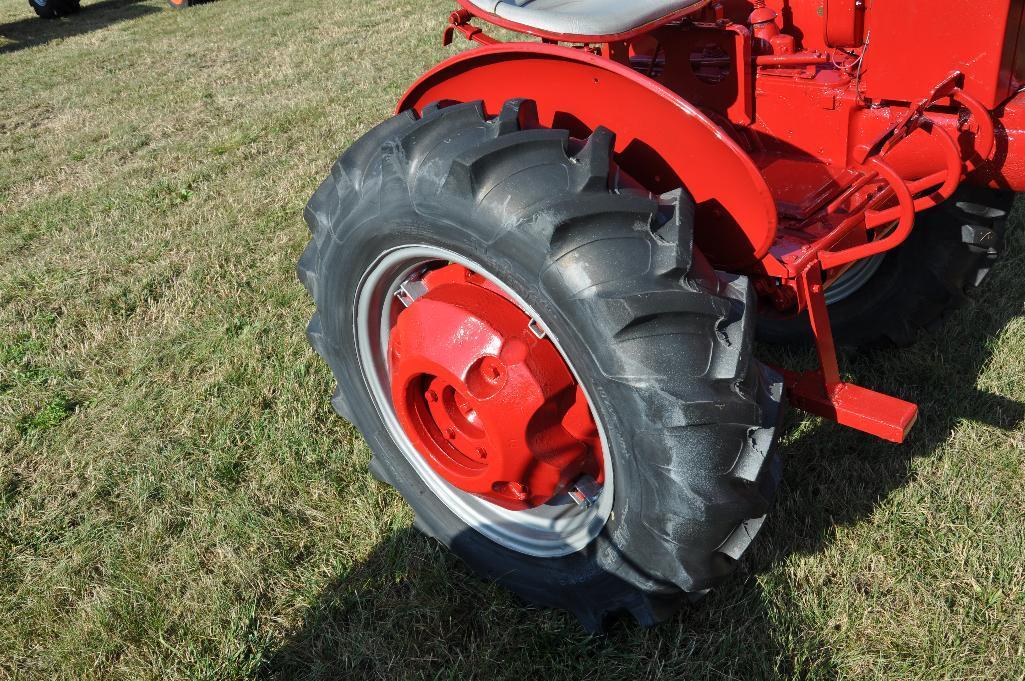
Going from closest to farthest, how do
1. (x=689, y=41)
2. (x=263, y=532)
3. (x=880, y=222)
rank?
(x=880, y=222) < (x=689, y=41) < (x=263, y=532)

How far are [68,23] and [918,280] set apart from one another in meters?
11.7

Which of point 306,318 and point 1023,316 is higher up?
point 306,318

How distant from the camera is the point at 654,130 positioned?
1657 millimetres

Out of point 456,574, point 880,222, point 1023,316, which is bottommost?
point 1023,316

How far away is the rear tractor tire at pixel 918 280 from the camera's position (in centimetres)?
235

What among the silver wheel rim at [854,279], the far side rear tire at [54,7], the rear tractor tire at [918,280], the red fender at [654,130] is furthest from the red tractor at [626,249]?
the far side rear tire at [54,7]

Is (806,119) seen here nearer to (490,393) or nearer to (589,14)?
(589,14)

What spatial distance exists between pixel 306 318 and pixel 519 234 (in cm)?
198

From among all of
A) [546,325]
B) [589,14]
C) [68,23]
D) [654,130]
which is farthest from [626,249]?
[68,23]

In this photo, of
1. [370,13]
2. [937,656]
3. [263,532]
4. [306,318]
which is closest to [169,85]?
[370,13]

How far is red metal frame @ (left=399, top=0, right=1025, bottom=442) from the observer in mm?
1646

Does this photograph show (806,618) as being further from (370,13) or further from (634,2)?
(370,13)

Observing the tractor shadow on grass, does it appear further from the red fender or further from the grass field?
the red fender

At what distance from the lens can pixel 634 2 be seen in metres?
1.91
